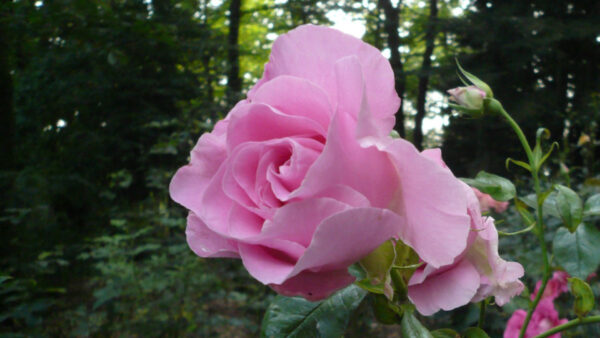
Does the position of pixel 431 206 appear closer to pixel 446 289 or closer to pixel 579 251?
pixel 446 289

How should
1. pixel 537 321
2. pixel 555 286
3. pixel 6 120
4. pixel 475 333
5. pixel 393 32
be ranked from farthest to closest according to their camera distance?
pixel 393 32
pixel 6 120
pixel 555 286
pixel 537 321
pixel 475 333

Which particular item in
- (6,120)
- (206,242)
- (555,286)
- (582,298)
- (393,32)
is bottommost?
(393,32)

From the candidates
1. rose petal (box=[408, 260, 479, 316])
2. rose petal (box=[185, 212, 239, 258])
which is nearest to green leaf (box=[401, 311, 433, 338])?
rose petal (box=[408, 260, 479, 316])

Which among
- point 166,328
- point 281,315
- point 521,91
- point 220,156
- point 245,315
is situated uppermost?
point 220,156

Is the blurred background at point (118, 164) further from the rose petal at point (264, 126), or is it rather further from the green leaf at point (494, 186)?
the rose petal at point (264, 126)

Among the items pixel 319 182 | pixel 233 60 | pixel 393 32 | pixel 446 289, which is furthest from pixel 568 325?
pixel 393 32

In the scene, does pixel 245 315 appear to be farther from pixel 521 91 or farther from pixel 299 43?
pixel 521 91

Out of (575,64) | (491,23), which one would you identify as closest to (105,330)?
(491,23)

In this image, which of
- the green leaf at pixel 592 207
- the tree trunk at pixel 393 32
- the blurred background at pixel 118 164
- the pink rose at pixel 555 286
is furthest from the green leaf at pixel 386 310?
the tree trunk at pixel 393 32
